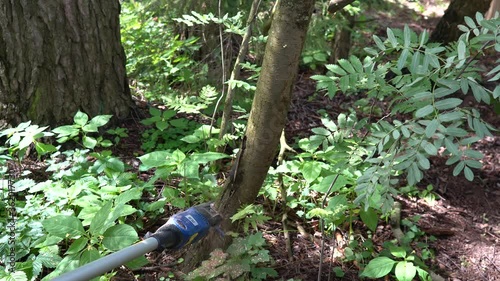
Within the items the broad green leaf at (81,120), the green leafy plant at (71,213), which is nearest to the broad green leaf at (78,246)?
the green leafy plant at (71,213)

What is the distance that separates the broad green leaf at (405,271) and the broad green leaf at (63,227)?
159 cm

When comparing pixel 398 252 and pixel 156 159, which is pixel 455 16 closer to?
pixel 398 252

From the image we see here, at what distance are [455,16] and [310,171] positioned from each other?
136 inches

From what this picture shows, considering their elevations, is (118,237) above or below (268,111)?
below

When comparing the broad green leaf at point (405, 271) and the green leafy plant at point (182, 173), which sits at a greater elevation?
the green leafy plant at point (182, 173)

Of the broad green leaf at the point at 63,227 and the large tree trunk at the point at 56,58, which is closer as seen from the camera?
the broad green leaf at the point at 63,227

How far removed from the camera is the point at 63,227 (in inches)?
89.4

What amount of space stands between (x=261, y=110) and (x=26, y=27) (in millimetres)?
2069

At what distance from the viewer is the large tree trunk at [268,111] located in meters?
2.01

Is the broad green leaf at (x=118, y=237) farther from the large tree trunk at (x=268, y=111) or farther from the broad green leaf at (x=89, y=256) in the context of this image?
the large tree trunk at (x=268, y=111)

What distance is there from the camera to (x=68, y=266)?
2.21 metres

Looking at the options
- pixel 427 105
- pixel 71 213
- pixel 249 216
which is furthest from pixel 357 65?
pixel 71 213

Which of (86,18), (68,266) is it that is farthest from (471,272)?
(86,18)

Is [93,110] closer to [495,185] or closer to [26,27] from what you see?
[26,27]
